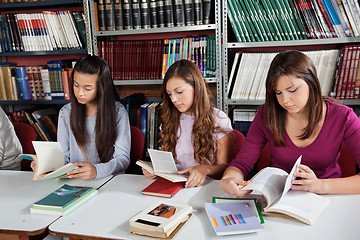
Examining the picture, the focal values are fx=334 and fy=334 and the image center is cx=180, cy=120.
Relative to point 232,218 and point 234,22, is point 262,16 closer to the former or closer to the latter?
point 234,22

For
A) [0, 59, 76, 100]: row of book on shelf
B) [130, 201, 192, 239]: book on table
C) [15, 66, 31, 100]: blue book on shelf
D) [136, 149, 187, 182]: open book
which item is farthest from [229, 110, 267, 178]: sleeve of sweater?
[15, 66, 31, 100]: blue book on shelf

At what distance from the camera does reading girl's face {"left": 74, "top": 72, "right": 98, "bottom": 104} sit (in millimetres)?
1805

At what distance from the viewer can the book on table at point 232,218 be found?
3.39 feet

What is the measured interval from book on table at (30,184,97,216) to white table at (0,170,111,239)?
25 millimetres

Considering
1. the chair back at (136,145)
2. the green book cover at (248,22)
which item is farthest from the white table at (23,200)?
the green book cover at (248,22)

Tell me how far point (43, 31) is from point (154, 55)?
958mm

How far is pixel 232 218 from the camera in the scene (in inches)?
43.3

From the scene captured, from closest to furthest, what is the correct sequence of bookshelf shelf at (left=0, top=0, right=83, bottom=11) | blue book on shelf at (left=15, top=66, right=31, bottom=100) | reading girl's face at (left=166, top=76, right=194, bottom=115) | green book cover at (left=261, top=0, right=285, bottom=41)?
reading girl's face at (left=166, top=76, right=194, bottom=115), green book cover at (left=261, top=0, right=285, bottom=41), bookshelf shelf at (left=0, top=0, right=83, bottom=11), blue book on shelf at (left=15, top=66, right=31, bottom=100)

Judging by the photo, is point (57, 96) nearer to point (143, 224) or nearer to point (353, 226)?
point (143, 224)

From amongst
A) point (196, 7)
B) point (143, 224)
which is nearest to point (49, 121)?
point (196, 7)

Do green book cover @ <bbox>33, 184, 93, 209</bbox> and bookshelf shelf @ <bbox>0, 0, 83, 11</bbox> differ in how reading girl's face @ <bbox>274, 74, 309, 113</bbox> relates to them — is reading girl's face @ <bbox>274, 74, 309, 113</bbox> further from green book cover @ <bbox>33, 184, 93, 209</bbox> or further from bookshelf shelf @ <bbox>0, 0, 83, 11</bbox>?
bookshelf shelf @ <bbox>0, 0, 83, 11</bbox>

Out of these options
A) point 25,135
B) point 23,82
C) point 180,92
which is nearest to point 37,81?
point 23,82

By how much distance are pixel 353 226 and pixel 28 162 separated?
1.89 metres

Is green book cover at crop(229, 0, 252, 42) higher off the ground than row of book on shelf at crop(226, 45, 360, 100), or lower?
higher
